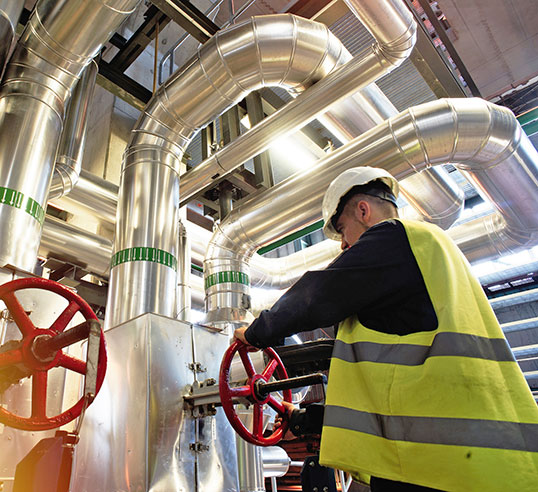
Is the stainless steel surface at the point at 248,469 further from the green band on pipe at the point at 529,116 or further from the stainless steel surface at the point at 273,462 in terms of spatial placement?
the green band on pipe at the point at 529,116

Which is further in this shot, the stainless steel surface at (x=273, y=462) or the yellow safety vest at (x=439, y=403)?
the stainless steel surface at (x=273, y=462)

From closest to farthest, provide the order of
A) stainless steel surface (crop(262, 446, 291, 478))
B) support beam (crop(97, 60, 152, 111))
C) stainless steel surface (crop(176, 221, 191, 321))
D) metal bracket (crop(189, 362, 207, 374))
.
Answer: metal bracket (crop(189, 362, 207, 374)) < stainless steel surface (crop(176, 221, 191, 321)) < stainless steel surface (crop(262, 446, 291, 478)) < support beam (crop(97, 60, 152, 111))

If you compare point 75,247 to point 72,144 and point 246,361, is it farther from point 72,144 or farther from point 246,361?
point 246,361

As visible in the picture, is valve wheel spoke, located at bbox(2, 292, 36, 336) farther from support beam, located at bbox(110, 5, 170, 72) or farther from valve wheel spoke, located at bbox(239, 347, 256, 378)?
support beam, located at bbox(110, 5, 170, 72)

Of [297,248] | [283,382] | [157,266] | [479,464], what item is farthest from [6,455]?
[297,248]

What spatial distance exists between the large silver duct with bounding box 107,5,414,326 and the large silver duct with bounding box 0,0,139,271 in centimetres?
46

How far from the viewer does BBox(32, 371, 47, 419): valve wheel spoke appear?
908 millimetres

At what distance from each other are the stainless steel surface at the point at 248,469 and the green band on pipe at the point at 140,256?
990mm

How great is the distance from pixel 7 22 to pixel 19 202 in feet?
2.24

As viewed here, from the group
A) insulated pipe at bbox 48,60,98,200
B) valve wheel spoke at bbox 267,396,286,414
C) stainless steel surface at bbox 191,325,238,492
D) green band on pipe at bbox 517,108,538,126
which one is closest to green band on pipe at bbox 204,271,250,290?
insulated pipe at bbox 48,60,98,200

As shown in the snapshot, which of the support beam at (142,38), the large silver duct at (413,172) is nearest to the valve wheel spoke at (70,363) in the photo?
the large silver duct at (413,172)

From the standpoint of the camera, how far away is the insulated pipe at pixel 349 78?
1.99 meters

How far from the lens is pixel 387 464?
2.48 feet

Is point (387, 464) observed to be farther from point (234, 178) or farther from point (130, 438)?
point (234, 178)
